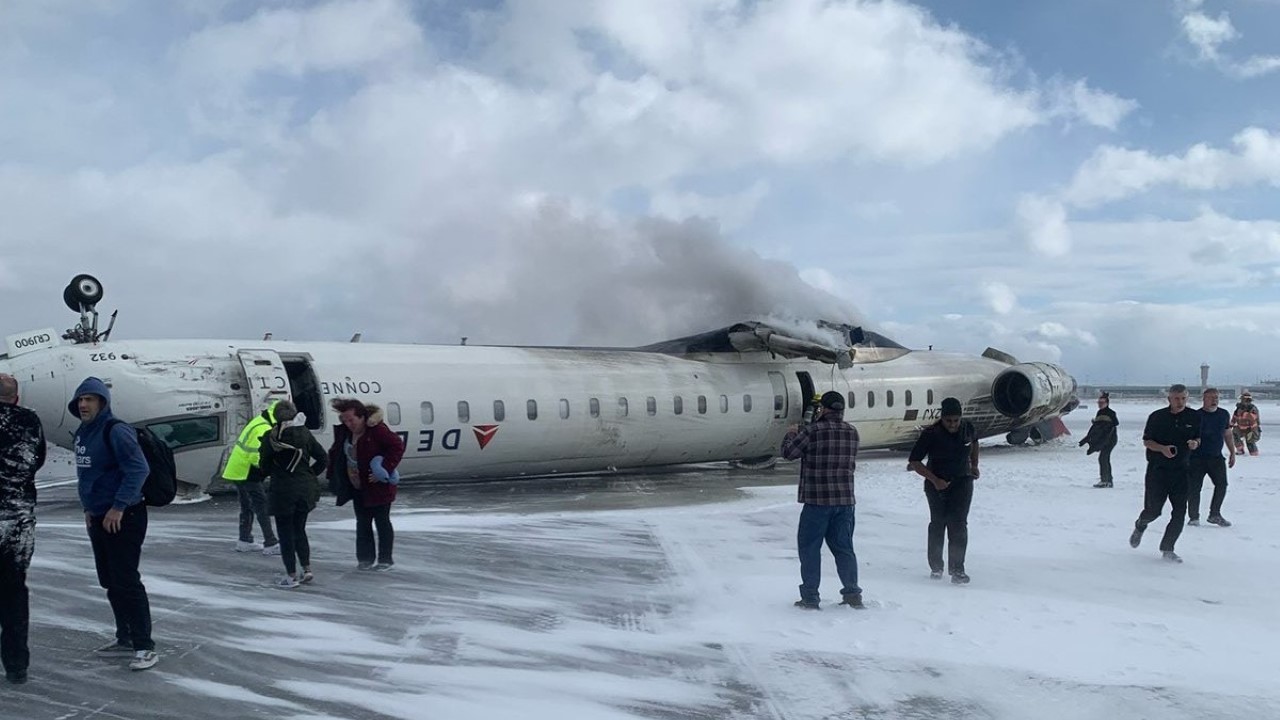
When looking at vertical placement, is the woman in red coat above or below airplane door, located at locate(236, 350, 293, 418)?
below

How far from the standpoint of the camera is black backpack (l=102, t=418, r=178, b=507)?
5859mm

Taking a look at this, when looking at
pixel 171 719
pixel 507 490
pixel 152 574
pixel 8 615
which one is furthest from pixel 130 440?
pixel 507 490

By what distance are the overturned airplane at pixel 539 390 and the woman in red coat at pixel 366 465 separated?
5.91m

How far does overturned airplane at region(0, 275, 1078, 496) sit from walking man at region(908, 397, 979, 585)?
8969 mm

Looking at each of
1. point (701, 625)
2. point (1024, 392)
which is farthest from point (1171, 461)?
point (1024, 392)

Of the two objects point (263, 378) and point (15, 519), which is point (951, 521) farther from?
point (263, 378)

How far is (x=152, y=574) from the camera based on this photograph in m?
8.53

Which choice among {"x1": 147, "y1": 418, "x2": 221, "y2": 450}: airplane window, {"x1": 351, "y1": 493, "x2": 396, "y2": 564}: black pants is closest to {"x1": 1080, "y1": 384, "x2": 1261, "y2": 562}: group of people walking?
{"x1": 351, "y1": 493, "x2": 396, "y2": 564}: black pants

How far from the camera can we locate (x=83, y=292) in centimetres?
1441

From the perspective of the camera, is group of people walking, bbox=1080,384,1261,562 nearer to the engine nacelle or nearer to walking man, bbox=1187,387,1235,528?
walking man, bbox=1187,387,1235,528

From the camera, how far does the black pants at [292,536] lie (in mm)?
7984

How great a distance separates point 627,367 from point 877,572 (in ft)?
31.9

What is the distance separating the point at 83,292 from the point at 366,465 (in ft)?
28.4

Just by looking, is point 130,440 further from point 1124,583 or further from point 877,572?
point 1124,583
